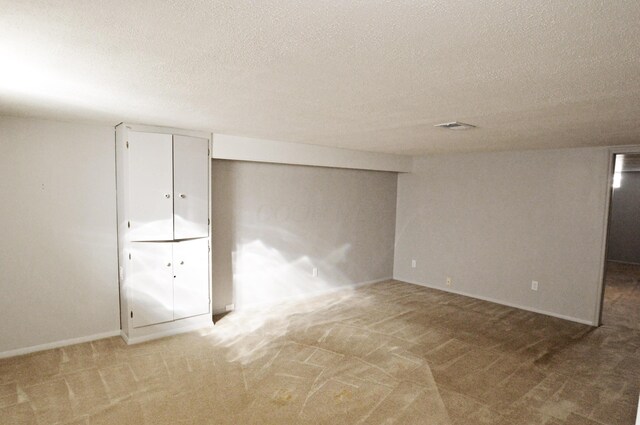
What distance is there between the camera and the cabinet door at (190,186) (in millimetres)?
3922

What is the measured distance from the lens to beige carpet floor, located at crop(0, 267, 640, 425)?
8.67ft

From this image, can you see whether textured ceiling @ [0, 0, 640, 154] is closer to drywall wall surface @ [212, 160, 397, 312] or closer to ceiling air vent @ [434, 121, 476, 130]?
ceiling air vent @ [434, 121, 476, 130]

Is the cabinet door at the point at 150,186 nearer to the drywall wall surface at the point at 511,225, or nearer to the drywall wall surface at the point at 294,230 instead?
the drywall wall surface at the point at 294,230

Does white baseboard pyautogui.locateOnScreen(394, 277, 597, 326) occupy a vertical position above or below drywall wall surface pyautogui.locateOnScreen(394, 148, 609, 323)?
below

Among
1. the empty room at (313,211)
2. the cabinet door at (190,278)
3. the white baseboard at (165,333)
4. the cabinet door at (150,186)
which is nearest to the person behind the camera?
the empty room at (313,211)

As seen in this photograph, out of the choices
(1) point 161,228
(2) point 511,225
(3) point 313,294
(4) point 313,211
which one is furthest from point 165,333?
(2) point 511,225

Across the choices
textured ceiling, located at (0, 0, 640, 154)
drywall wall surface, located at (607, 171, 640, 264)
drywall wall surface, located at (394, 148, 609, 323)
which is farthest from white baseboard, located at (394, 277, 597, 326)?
drywall wall surface, located at (607, 171, 640, 264)

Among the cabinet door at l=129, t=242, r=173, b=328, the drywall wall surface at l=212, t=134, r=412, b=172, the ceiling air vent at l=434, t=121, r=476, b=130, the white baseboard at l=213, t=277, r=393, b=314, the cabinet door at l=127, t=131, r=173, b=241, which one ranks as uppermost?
the ceiling air vent at l=434, t=121, r=476, b=130

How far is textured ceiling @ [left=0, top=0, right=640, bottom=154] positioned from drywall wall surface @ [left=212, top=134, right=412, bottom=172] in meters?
1.05

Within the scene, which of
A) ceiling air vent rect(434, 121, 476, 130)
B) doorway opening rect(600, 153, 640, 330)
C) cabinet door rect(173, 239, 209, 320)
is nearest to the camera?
ceiling air vent rect(434, 121, 476, 130)

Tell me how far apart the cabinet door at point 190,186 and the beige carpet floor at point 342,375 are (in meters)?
1.18

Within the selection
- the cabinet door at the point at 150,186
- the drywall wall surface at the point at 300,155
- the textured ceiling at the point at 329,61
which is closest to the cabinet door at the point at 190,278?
the cabinet door at the point at 150,186

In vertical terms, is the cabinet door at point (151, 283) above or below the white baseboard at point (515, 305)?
above

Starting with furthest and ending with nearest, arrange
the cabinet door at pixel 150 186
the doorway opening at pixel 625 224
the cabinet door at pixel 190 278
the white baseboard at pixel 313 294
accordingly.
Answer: the doorway opening at pixel 625 224 → the white baseboard at pixel 313 294 → the cabinet door at pixel 190 278 → the cabinet door at pixel 150 186
